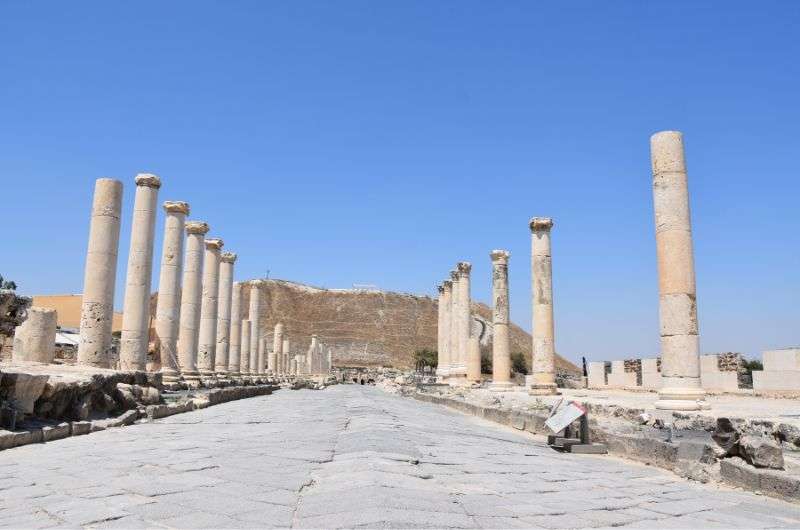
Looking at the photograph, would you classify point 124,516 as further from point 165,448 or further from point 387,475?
point 165,448

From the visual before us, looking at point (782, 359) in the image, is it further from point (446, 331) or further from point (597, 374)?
point (446, 331)

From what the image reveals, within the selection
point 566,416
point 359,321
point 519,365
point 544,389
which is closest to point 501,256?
point 544,389

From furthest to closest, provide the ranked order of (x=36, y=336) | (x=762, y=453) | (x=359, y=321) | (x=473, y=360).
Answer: (x=359, y=321), (x=473, y=360), (x=36, y=336), (x=762, y=453)

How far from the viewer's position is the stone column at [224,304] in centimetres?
2933

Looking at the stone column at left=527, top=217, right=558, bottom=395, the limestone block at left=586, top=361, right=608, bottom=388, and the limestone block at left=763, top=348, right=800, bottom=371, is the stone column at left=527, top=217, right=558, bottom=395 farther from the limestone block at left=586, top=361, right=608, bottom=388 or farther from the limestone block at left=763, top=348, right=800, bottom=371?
the limestone block at left=586, top=361, right=608, bottom=388

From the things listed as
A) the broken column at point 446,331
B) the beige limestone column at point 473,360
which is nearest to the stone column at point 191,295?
the beige limestone column at point 473,360

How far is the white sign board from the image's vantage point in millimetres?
9039

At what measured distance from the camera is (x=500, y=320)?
88.5 ft

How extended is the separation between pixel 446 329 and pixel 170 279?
2107cm

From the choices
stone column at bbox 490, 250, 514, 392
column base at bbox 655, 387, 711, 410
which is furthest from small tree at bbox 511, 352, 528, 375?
column base at bbox 655, 387, 711, 410

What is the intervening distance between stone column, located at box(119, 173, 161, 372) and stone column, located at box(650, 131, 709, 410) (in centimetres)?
1341

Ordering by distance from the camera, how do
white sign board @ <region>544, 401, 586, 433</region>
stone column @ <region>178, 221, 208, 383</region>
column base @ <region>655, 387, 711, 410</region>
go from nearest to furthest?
white sign board @ <region>544, 401, 586, 433</region>, column base @ <region>655, 387, 711, 410</region>, stone column @ <region>178, 221, 208, 383</region>

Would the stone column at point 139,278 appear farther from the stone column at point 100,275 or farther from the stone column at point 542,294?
the stone column at point 542,294

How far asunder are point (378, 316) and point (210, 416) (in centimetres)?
10106
